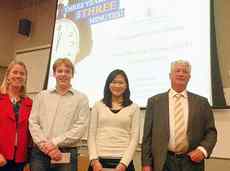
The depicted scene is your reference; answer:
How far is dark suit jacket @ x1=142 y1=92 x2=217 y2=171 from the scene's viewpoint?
7.02ft

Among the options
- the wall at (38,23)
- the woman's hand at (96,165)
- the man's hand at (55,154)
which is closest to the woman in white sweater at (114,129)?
the woman's hand at (96,165)

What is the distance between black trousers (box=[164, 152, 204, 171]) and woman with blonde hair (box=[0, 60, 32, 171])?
1.00 m

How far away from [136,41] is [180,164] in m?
1.64

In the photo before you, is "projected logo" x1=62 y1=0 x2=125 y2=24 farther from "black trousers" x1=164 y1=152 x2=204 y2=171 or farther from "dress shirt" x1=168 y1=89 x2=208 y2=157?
"black trousers" x1=164 y1=152 x2=204 y2=171

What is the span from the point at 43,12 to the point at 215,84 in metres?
3.19

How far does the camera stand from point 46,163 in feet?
7.21

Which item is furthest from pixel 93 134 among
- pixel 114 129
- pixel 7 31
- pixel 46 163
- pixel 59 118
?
pixel 7 31

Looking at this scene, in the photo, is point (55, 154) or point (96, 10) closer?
point (55, 154)

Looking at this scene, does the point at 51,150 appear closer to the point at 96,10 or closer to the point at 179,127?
the point at 179,127

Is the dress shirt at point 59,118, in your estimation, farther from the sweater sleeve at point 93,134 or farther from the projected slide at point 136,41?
the projected slide at point 136,41

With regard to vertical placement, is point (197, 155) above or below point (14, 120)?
below

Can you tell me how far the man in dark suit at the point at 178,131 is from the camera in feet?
6.95

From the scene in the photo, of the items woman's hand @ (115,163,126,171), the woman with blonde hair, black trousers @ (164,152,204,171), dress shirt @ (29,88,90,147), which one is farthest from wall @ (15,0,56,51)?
black trousers @ (164,152,204,171)

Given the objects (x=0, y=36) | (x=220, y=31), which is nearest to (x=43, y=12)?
(x=0, y=36)
